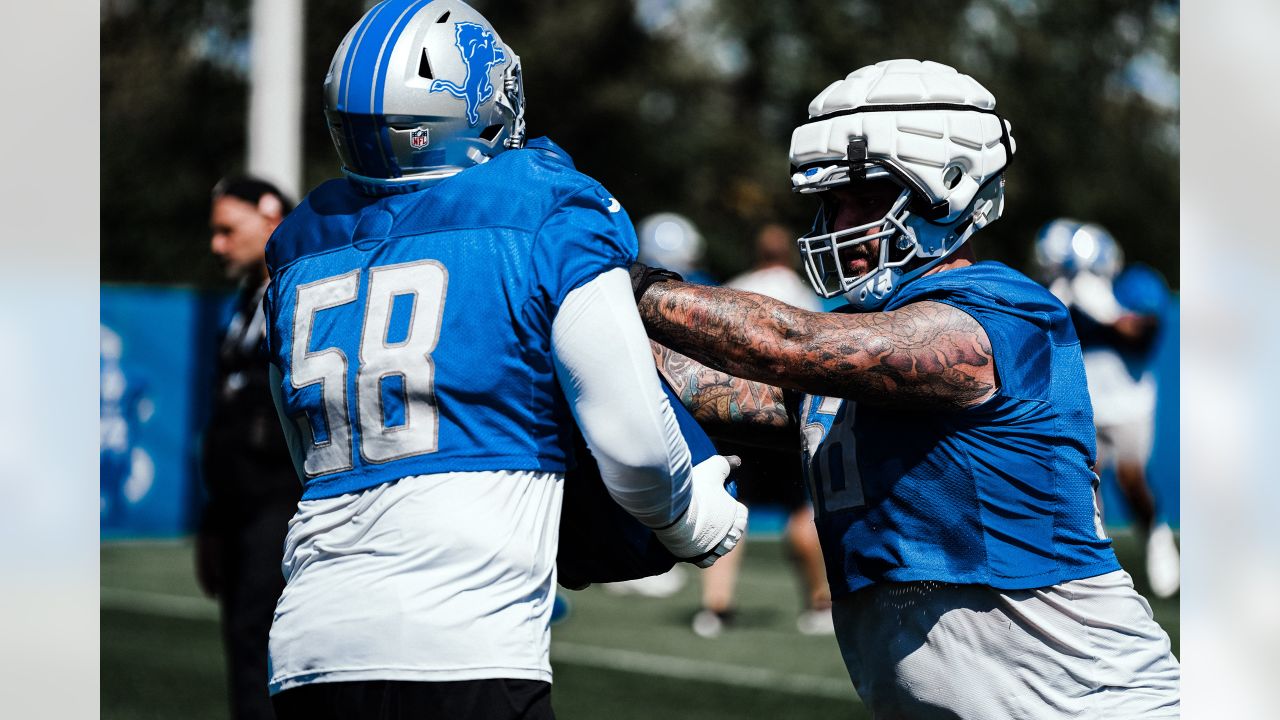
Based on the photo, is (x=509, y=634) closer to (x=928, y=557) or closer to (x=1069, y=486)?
(x=928, y=557)

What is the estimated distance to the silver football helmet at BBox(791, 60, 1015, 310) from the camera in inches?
110

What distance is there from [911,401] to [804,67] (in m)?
20.5

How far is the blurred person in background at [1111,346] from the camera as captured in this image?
9.41m

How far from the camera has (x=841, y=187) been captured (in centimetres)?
287

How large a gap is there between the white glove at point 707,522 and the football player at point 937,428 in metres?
0.20

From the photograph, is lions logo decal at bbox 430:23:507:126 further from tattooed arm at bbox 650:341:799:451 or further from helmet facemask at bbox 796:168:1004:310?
tattooed arm at bbox 650:341:799:451

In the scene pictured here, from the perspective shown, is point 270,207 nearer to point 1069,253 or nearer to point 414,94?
point 414,94

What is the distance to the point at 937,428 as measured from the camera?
273 centimetres

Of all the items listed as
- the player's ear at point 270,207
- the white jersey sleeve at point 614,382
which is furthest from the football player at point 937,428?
the player's ear at point 270,207

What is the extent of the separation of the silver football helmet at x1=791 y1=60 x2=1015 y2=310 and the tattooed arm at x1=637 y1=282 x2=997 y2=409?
186 millimetres

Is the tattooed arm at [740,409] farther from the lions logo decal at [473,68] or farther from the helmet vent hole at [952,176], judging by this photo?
the lions logo decal at [473,68]

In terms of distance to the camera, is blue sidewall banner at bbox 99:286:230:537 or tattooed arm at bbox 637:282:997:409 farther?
blue sidewall banner at bbox 99:286:230:537

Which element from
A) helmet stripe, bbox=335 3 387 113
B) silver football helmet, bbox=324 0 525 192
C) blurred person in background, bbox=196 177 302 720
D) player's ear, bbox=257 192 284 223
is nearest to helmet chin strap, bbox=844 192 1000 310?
silver football helmet, bbox=324 0 525 192
